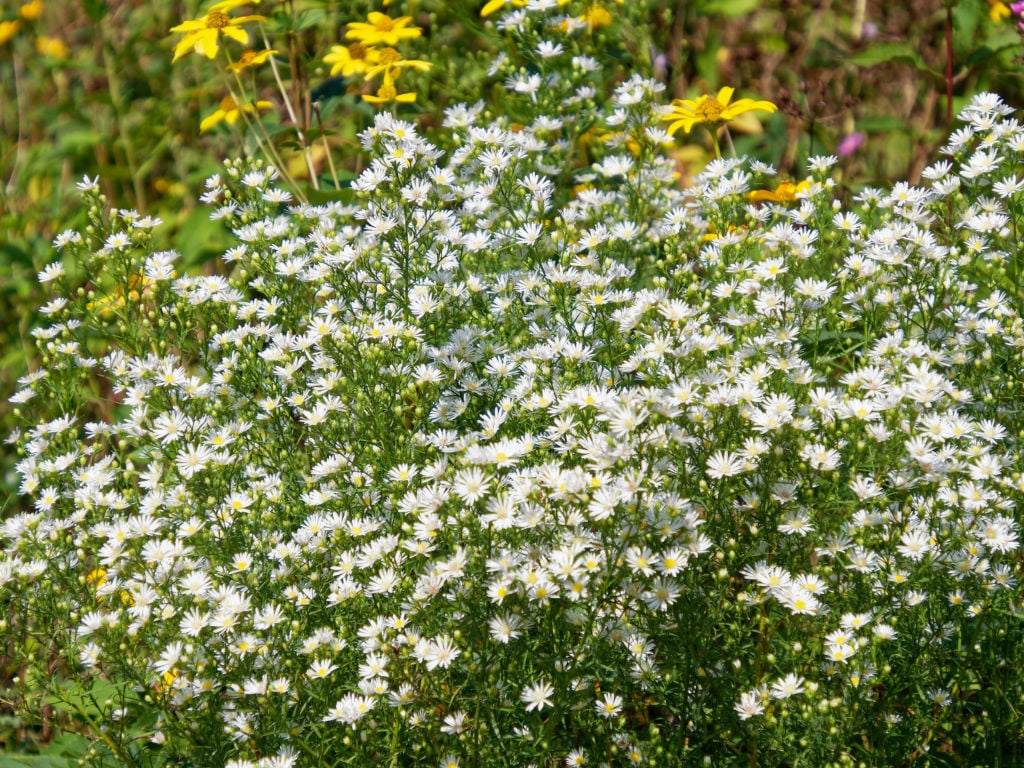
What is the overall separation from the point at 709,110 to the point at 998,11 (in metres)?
1.48

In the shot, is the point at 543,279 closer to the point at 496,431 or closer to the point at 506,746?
A: the point at 496,431

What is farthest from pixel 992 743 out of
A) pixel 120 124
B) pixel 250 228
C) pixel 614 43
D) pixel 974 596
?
pixel 120 124

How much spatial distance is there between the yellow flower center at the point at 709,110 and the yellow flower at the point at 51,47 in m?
4.23

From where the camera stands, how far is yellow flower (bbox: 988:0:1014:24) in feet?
13.1

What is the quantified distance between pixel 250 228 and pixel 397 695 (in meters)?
1.30

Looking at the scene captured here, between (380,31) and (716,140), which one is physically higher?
(380,31)

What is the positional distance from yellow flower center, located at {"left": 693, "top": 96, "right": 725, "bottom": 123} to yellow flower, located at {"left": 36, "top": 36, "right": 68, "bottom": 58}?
423 cm

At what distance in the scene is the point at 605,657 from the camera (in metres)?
2.10

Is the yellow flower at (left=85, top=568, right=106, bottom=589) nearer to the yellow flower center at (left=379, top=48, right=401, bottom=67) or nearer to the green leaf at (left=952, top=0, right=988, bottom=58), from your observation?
the yellow flower center at (left=379, top=48, right=401, bottom=67)

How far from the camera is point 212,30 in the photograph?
11.1 ft

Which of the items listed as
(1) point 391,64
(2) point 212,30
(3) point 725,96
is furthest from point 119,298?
(3) point 725,96

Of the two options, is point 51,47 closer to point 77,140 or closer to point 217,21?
point 77,140

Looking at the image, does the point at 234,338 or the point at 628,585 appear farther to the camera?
the point at 234,338

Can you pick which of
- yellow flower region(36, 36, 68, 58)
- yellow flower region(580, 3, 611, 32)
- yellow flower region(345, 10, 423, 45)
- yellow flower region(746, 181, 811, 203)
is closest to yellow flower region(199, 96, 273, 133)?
yellow flower region(345, 10, 423, 45)
